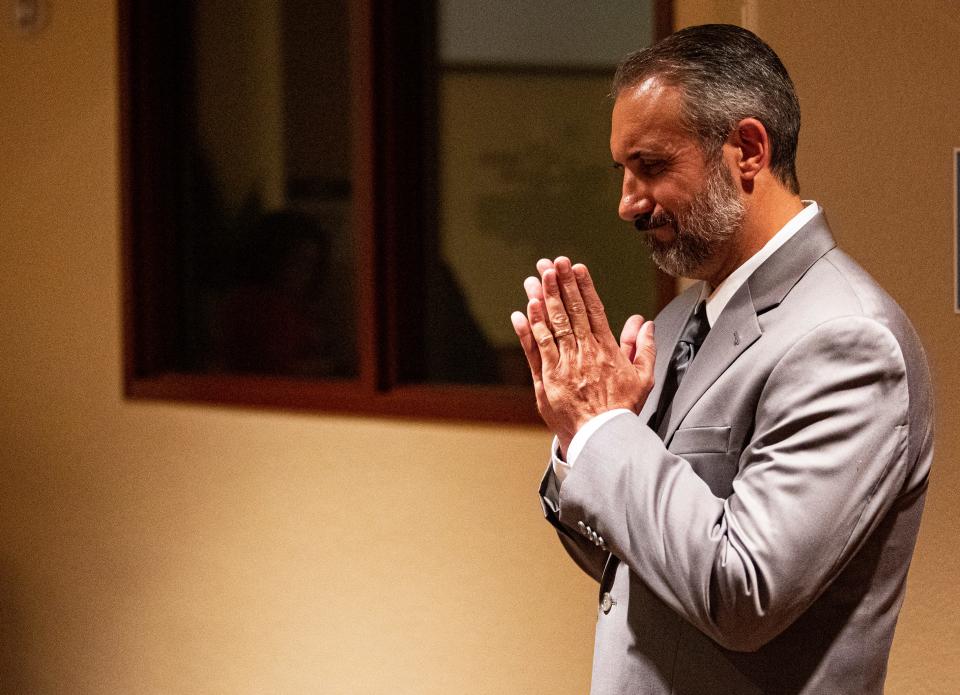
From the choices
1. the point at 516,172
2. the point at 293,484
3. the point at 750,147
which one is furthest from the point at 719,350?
the point at 293,484

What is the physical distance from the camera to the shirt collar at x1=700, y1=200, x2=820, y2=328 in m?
1.47

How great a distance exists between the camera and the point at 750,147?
1469 millimetres

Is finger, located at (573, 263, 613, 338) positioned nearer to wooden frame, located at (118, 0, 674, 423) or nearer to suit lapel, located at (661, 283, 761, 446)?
suit lapel, located at (661, 283, 761, 446)

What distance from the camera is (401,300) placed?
292 centimetres

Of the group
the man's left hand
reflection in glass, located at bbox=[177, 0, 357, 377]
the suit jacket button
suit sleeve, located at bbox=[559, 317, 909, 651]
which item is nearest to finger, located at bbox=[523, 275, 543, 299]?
the man's left hand

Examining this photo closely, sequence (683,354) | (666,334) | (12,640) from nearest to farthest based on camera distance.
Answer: (683,354) < (666,334) < (12,640)

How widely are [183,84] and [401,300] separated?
1059mm

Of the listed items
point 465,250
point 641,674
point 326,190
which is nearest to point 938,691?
point 641,674

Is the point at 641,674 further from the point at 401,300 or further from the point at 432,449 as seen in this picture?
the point at 401,300

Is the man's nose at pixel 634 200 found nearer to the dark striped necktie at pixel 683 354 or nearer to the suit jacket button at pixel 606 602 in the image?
the dark striped necktie at pixel 683 354

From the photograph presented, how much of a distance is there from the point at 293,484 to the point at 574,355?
1711mm

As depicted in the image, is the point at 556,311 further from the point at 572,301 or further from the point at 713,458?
the point at 713,458

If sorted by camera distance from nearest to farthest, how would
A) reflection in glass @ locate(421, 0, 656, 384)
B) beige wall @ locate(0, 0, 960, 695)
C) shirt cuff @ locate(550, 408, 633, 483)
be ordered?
shirt cuff @ locate(550, 408, 633, 483) → beige wall @ locate(0, 0, 960, 695) → reflection in glass @ locate(421, 0, 656, 384)

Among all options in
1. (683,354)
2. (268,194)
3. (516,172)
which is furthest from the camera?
(268,194)
